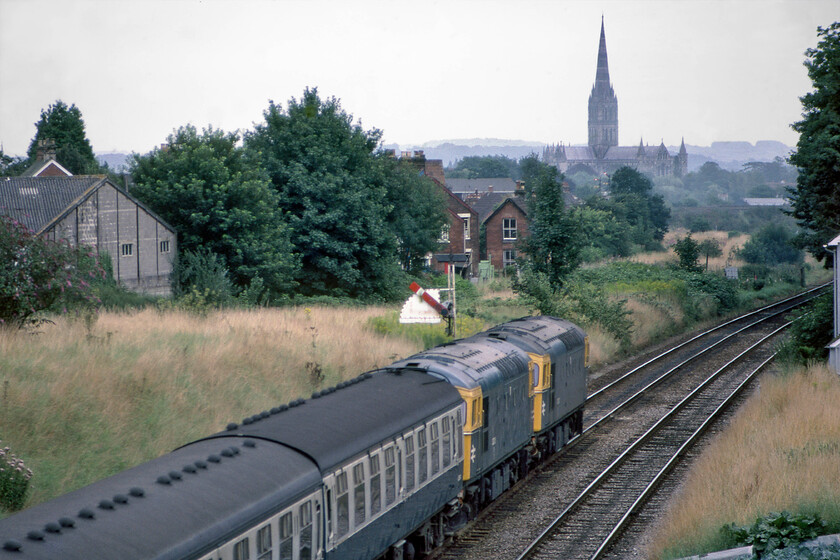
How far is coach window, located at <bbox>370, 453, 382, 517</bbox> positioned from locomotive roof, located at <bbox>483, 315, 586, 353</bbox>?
799 cm

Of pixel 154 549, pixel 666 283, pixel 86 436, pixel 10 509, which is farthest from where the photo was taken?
pixel 666 283

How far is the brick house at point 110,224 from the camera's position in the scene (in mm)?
35312

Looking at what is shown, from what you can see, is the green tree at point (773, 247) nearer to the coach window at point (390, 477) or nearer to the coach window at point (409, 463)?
the coach window at point (409, 463)

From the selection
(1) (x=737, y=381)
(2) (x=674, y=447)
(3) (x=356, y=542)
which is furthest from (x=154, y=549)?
(1) (x=737, y=381)

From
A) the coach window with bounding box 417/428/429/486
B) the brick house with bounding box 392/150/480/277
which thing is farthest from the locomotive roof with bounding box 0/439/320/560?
the brick house with bounding box 392/150/480/277

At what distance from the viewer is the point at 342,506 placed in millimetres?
10117

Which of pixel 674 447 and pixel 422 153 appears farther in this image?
pixel 422 153

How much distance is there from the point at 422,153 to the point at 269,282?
37.0 m

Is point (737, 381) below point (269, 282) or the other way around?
below

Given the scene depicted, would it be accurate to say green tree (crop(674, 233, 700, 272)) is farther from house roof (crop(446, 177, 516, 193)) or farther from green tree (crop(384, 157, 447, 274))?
house roof (crop(446, 177, 516, 193))

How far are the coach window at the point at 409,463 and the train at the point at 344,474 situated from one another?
3 cm

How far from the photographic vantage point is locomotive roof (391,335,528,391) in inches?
580

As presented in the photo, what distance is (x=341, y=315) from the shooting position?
28.9 m

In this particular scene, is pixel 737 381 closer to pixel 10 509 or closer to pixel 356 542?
pixel 356 542
